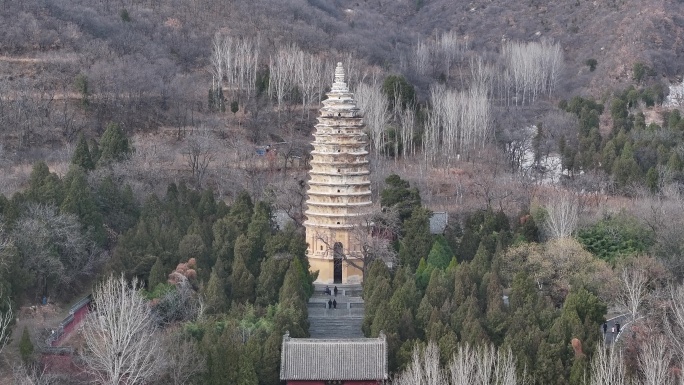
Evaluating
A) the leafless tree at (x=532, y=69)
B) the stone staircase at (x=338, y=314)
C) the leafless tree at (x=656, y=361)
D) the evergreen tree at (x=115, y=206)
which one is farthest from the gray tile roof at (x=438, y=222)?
the leafless tree at (x=532, y=69)

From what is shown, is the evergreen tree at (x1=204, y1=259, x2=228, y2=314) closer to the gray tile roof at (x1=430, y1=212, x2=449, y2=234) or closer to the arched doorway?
the arched doorway

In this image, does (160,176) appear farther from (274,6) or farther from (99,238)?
(274,6)

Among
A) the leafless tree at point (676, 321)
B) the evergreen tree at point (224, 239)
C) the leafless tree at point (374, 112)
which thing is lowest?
the leafless tree at point (676, 321)

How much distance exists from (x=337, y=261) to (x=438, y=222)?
17.9ft

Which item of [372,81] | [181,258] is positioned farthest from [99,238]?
[372,81]

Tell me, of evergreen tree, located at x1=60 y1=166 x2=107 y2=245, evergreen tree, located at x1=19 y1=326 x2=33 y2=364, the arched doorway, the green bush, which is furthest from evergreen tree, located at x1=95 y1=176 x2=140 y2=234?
the green bush

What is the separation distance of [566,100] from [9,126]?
3132 centimetres

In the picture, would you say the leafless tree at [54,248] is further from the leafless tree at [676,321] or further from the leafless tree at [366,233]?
the leafless tree at [676,321]

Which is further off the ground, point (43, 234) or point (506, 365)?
point (43, 234)

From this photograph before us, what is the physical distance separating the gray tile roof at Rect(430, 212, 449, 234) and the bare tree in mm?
16787

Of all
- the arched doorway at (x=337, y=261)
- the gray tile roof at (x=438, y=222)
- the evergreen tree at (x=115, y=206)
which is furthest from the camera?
the gray tile roof at (x=438, y=222)

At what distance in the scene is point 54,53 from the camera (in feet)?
211

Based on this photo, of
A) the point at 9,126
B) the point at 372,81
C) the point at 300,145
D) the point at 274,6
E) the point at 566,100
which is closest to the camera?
the point at 9,126

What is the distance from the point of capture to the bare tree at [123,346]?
30422mm
